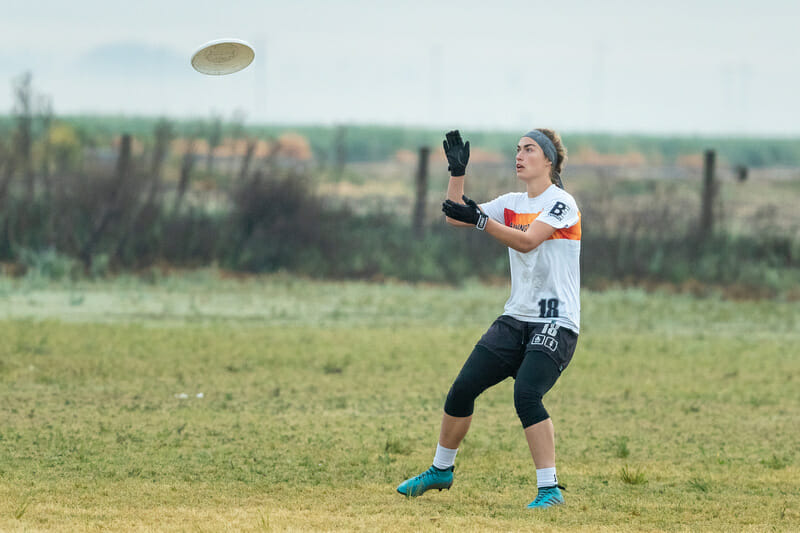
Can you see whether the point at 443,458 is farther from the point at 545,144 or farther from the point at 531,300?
the point at 545,144

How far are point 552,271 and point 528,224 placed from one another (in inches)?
13.2

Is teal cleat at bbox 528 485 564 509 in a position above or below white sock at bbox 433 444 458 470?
below

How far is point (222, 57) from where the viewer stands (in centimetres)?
827

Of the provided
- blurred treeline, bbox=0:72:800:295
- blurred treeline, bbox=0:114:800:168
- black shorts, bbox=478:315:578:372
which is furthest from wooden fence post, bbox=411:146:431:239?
blurred treeline, bbox=0:114:800:168

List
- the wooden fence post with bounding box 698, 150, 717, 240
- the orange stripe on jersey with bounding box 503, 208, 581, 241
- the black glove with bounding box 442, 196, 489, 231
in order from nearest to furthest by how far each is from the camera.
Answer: the black glove with bounding box 442, 196, 489, 231 < the orange stripe on jersey with bounding box 503, 208, 581, 241 < the wooden fence post with bounding box 698, 150, 717, 240

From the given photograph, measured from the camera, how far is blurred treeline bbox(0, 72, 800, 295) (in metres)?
24.2

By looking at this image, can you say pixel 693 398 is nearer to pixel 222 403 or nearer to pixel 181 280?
pixel 222 403

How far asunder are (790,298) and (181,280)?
12.4 m

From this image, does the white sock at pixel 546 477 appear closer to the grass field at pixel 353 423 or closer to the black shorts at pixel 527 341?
the grass field at pixel 353 423

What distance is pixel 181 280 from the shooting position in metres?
23.2

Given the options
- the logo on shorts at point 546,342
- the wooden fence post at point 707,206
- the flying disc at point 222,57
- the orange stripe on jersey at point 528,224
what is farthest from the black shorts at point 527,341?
the wooden fence post at point 707,206

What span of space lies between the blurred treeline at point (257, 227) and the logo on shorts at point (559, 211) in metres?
17.9

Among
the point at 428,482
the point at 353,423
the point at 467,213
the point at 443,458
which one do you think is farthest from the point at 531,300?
the point at 353,423

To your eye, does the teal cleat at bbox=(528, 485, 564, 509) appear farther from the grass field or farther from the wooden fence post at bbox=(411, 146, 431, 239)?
the wooden fence post at bbox=(411, 146, 431, 239)
